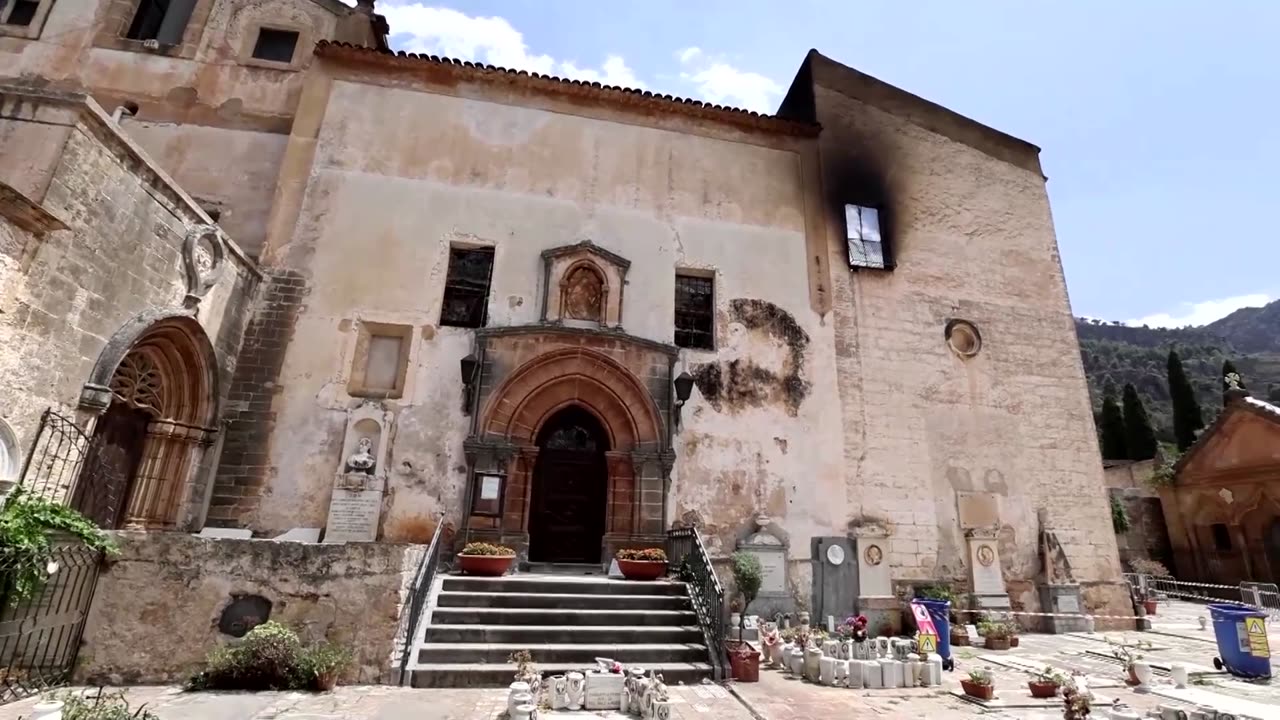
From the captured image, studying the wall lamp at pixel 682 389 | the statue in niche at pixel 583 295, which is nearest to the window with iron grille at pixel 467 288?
the statue in niche at pixel 583 295

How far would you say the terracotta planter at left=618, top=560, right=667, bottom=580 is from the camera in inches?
342

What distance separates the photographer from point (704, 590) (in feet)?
26.7

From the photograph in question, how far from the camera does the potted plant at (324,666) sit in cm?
584

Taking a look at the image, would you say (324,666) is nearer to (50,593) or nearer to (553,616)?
(553,616)

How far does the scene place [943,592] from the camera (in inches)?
437

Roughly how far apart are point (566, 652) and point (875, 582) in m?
6.61

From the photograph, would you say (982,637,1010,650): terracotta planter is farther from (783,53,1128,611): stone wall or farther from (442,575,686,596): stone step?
(442,575,686,596): stone step

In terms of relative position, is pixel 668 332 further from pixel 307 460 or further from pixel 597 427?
pixel 307 460

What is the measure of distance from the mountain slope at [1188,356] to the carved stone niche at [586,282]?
153 ft

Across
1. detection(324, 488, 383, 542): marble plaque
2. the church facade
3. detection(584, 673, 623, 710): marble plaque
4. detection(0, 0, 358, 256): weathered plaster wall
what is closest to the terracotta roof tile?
the church facade

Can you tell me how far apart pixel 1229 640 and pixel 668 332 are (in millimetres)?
8855

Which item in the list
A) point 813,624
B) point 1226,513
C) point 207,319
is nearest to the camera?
point 207,319

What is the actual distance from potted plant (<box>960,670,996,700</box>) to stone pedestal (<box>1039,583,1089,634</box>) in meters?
6.74

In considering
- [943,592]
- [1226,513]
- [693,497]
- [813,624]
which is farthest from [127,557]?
[1226,513]
